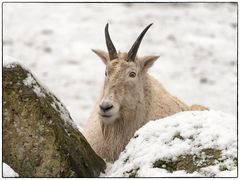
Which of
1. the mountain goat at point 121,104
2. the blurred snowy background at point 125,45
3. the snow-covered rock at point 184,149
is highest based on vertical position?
the snow-covered rock at point 184,149

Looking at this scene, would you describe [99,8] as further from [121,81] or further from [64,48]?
[121,81]

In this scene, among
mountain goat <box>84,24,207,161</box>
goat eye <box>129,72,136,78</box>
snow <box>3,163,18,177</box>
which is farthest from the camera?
goat eye <box>129,72,136,78</box>

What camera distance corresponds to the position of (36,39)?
20719 millimetres

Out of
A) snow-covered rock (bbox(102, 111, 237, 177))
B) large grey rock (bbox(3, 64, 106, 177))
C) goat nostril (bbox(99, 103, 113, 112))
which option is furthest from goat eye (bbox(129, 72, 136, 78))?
large grey rock (bbox(3, 64, 106, 177))

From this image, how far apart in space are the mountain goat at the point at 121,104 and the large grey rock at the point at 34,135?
1666 mm

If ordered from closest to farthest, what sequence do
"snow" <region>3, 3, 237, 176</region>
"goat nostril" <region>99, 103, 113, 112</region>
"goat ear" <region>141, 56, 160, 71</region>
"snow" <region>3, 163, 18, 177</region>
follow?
"snow" <region>3, 163, 18, 177</region>, "goat nostril" <region>99, 103, 113, 112</region>, "goat ear" <region>141, 56, 160, 71</region>, "snow" <region>3, 3, 237, 176</region>

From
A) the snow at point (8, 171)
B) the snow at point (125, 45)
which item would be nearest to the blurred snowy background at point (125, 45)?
the snow at point (125, 45)

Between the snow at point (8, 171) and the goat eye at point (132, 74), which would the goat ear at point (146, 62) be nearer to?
the goat eye at point (132, 74)

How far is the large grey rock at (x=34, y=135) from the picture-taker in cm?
637

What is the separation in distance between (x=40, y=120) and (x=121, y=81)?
91.5 inches

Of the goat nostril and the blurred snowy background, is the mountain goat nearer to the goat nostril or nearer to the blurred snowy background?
the goat nostril

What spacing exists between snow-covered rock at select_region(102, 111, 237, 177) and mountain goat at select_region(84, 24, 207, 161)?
1469 millimetres

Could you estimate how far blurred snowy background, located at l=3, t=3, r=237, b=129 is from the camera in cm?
1761

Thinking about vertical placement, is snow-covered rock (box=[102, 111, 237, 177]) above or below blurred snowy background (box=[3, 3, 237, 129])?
above
